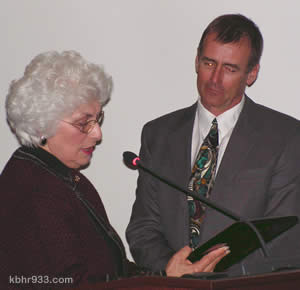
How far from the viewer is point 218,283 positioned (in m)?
1.61

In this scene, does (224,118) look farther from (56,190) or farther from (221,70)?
(56,190)

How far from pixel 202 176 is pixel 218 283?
1125 millimetres

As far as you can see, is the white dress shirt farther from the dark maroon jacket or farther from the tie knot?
the dark maroon jacket

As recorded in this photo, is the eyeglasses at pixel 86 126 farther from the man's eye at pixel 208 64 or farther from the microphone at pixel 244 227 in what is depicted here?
the man's eye at pixel 208 64

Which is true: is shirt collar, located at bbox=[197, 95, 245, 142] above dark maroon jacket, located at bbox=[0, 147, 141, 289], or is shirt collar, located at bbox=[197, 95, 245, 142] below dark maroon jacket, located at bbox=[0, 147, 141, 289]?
above

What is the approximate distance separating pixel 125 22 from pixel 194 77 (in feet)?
1.70

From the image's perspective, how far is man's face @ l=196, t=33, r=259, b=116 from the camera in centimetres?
266

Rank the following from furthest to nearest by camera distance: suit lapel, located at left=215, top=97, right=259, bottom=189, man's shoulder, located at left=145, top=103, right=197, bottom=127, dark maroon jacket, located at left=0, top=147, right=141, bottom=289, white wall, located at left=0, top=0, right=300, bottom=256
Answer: white wall, located at left=0, top=0, right=300, bottom=256, man's shoulder, located at left=145, top=103, right=197, bottom=127, suit lapel, located at left=215, top=97, right=259, bottom=189, dark maroon jacket, located at left=0, top=147, right=141, bottom=289

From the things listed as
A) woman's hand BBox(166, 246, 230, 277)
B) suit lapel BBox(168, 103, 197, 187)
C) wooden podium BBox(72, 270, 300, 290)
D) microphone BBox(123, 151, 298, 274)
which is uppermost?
suit lapel BBox(168, 103, 197, 187)

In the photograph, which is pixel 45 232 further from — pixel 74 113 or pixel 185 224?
pixel 185 224

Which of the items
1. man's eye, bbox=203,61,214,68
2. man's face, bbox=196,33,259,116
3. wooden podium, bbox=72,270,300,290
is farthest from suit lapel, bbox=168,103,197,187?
wooden podium, bbox=72,270,300,290

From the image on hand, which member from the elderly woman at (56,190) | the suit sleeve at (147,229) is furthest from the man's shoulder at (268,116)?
the elderly woman at (56,190)

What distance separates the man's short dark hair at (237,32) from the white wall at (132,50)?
31cm

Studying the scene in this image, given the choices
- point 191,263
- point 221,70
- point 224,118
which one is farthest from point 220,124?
point 191,263
